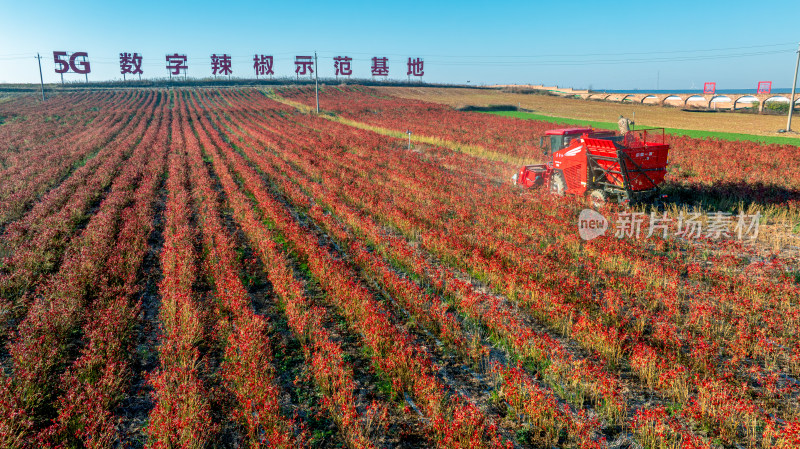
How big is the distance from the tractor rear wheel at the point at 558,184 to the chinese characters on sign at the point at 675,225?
6.84 feet

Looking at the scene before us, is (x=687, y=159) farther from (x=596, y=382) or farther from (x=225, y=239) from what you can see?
(x=225, y=239)

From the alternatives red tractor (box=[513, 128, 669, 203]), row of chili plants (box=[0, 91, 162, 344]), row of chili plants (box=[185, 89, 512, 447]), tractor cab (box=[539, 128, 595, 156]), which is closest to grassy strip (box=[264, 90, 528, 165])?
tractor cab (box=[539, 128, 595, 156])

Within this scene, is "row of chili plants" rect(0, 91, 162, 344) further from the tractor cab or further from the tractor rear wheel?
the tractor cab

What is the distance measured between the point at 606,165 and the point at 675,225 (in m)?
2.43

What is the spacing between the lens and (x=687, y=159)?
18.5 metres

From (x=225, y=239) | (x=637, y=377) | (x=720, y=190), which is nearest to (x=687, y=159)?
(x=720, y=190)

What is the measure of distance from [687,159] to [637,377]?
1703 cm

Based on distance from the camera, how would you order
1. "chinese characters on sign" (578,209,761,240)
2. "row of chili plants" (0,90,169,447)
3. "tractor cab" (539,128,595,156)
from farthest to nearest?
"tractor cab" (539,128,595,156) < "chinese characters on sign" (578,209,761,240) < "row of chili plants" (0,90,169,447)

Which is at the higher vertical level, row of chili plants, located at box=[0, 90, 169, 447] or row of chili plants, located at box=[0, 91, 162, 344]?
row of chili plants, located at box=[0, 91, 162, 344]

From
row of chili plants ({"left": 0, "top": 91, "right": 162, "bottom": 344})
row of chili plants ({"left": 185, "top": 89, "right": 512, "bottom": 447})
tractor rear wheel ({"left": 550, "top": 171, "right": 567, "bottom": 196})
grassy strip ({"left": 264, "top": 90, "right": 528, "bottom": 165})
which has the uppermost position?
grassy strip ({"left": 264, "top": 90, "right": 528, "bottom": 165})

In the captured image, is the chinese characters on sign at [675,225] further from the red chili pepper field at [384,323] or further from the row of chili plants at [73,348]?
the row of chili plants at [73,348]

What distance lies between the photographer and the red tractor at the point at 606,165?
1151 centimetres

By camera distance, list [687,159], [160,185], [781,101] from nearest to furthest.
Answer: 1. [160,185]
2. [687,159]
3. [781,101]

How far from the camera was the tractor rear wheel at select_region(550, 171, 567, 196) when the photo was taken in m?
13.7
